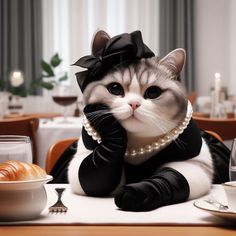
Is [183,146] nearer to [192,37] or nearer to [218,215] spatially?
[218,215]

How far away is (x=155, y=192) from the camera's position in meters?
0.94

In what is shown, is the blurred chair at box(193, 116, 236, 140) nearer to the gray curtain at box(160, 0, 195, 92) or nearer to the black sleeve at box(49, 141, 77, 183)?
the black sleeve at box(49, 141, 77, 183)

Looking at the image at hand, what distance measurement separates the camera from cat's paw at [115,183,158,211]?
2.94 feet

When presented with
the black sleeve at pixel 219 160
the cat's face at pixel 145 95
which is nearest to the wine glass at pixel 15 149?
the cat's face at pixel 145 95

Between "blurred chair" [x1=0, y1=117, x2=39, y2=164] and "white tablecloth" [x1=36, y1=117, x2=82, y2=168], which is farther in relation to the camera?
"white tablecloth" [x1=36, y1=117, x2=82, y2=168]

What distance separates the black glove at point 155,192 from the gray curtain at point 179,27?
604 cm

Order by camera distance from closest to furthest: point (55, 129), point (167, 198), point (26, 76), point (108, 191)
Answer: point (167, 198) < point (108, 191) < point (55, 129) < point (26, 76)

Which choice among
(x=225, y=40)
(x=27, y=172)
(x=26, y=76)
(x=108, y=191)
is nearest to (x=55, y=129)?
(x=108, y=191)

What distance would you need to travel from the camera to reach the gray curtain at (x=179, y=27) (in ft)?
22.9

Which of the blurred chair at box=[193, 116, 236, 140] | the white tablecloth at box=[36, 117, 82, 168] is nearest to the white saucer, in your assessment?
the blurred chair at box=[193, 116, 236, 140]

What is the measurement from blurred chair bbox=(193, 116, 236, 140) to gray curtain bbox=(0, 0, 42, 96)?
474 centimetres

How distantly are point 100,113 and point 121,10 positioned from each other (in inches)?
246

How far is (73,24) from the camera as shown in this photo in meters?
7.05

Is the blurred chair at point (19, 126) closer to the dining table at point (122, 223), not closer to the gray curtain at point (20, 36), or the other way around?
the dining table at point (122, 223)
